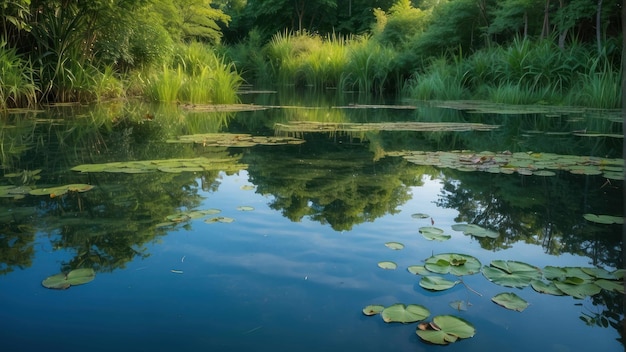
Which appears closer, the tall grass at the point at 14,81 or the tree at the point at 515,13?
the tall grass at the point at 14,81

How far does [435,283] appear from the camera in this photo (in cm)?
118

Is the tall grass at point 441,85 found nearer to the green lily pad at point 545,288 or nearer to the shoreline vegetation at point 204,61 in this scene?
the shoreline vegetation at point 204,61

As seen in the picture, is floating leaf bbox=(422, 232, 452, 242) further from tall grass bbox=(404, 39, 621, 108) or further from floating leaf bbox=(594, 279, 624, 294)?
tall grass bbox=(404, 39, 621, 108)

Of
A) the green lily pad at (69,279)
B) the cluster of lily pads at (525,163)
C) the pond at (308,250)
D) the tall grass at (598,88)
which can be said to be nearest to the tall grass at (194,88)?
the pond at (308,250)

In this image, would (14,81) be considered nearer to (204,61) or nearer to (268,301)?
(204,61)

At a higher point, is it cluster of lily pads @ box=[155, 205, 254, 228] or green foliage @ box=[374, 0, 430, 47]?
green foliage @ box=[374, 0, 430, 47]

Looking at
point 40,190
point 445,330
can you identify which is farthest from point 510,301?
point 40,190

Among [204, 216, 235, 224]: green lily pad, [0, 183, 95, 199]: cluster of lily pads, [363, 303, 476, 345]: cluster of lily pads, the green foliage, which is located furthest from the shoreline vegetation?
[363, 303, 476, 345]: cluster of lily pads

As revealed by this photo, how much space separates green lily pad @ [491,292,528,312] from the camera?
3.52 feet

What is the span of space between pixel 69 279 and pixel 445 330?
86cm

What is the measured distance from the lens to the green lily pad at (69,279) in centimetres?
115

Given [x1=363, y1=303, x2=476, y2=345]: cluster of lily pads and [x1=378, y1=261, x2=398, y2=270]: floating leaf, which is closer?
[x1=363, y1=303, x2=476, y2=345]: cluster of lily pads

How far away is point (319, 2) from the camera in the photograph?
80.5 ft

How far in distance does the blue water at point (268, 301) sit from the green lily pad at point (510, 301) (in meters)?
0.02
